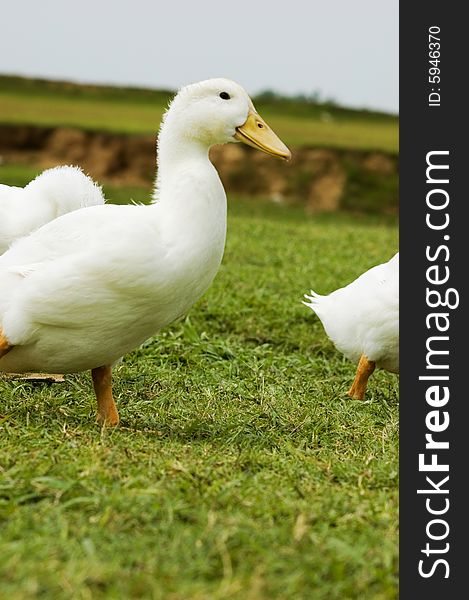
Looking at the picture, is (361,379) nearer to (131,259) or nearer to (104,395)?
(104,395)

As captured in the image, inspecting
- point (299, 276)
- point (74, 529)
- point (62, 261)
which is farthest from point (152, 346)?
point (74, 529)

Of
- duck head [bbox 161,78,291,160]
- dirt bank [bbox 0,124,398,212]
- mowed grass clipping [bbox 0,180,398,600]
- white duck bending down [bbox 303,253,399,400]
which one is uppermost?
dirt bank [bbox 0,124,398,212]

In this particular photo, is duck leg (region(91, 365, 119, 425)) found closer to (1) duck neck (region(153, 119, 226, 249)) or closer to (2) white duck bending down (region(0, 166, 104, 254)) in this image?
(1) duck neck (region(153, 119, 226, 249))

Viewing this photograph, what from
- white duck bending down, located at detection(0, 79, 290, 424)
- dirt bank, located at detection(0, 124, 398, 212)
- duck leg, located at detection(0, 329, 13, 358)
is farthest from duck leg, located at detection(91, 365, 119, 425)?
dirt bank, located at detection(0, 124, 398, 212)

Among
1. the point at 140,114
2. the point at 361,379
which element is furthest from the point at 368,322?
the point at 140,114

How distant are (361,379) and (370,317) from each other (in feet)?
1.27

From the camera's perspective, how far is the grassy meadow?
10.3 feet

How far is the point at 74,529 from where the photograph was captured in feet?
11.1

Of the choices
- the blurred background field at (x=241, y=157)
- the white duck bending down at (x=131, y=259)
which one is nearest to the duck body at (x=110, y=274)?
the white duck bending down at (x=131, y=259)

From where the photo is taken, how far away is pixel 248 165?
23688mm

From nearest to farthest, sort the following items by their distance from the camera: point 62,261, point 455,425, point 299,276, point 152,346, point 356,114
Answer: point 455,425 → point 62,261 → point 152,346 → point 299,276 → point 356,114

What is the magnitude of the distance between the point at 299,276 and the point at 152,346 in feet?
10.2

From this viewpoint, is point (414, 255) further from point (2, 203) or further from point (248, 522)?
point (2, 203)

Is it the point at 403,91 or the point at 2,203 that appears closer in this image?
the point at 403,91
